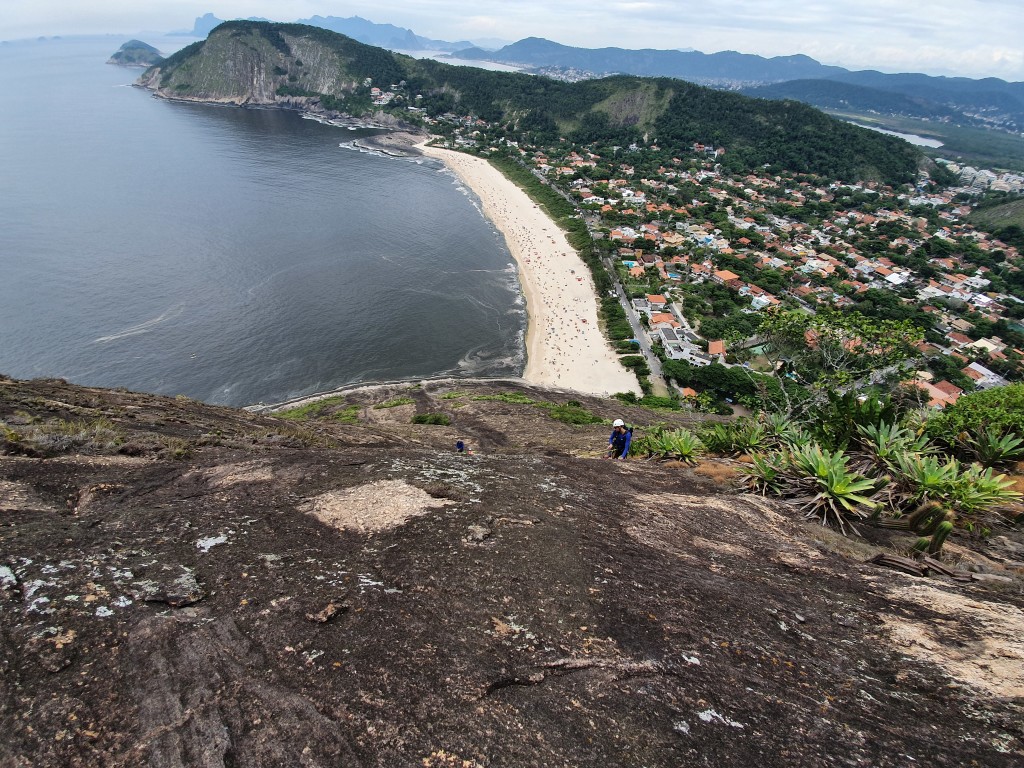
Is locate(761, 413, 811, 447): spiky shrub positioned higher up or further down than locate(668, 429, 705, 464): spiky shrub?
higher up

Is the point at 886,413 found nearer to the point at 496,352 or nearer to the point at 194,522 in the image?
the point at 194,522

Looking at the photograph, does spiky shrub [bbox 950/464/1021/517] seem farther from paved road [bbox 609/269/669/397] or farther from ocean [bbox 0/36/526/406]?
ocean [bbox 0/36/526/406]

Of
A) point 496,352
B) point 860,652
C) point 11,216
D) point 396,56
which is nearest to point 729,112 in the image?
point 396,56

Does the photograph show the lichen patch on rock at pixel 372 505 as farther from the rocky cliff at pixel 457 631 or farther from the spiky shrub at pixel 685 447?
the spiky shrub at pixel 685 447

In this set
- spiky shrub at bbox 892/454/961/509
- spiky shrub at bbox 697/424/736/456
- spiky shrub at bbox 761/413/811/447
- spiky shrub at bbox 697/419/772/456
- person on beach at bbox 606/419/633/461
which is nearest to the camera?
spiky shrub at bbox 892/454/961/509

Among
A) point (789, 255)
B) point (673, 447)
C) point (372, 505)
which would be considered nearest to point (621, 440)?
point (673, 447)

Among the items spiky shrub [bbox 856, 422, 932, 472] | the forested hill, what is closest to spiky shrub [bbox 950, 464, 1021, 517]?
spiky shrub [bbox 856, 422, 932, 472]
